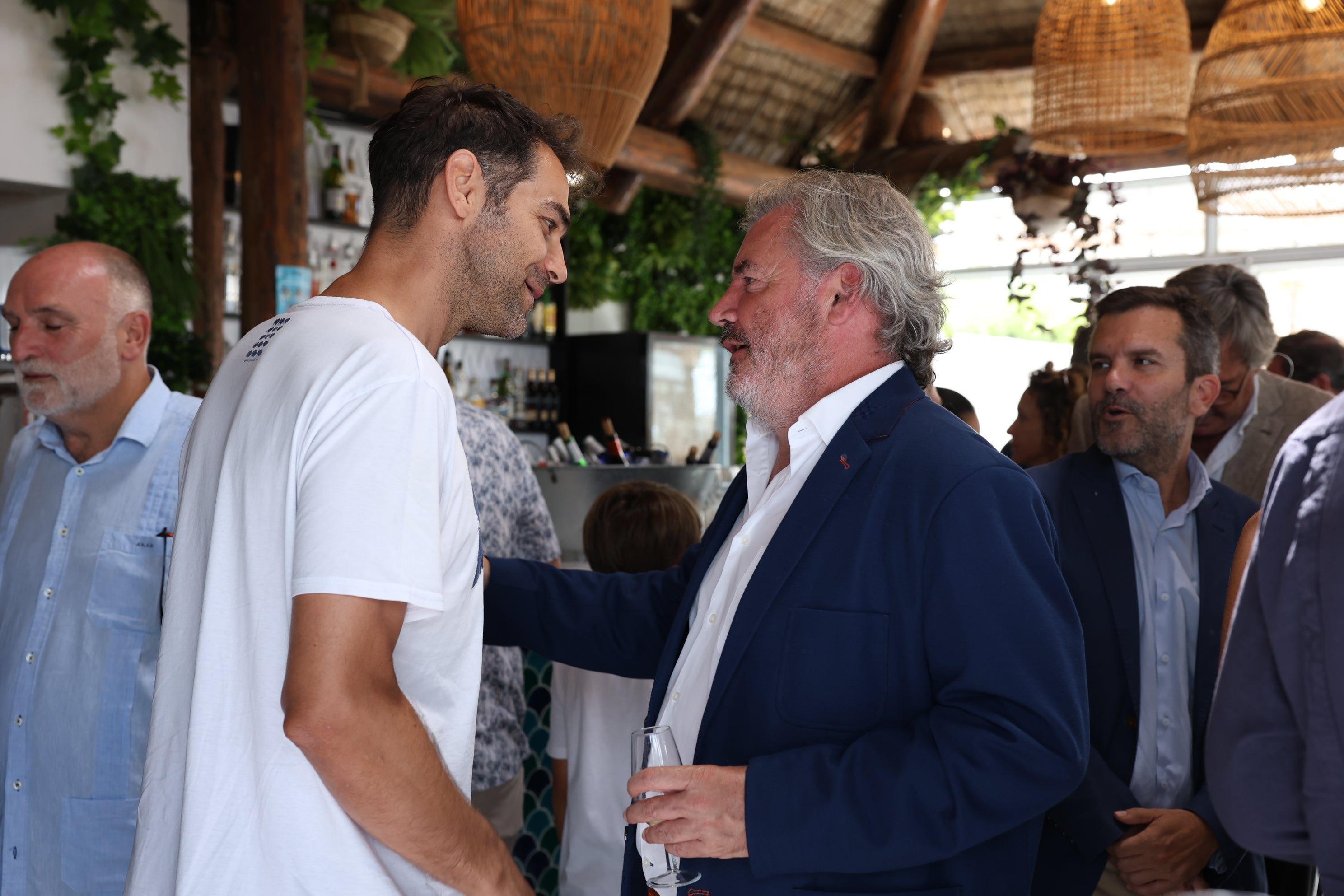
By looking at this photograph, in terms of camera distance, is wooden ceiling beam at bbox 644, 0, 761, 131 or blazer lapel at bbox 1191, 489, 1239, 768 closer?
blazer lapel at bbox 1191, 489, 1239, 768

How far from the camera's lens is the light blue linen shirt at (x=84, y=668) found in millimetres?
1877

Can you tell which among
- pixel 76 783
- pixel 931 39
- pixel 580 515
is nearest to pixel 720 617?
pixel 76 783

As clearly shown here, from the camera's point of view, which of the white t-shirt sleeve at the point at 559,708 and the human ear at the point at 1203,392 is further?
the white t-shirt sleeve at the point at 559,708

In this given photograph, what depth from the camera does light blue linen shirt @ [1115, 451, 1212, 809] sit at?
202 cm

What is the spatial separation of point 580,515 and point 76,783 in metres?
2.31

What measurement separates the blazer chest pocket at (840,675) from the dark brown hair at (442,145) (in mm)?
682

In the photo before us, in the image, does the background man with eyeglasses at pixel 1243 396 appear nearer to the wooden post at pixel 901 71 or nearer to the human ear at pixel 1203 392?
the human ear at pixel 1203 392

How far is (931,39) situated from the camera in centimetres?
787

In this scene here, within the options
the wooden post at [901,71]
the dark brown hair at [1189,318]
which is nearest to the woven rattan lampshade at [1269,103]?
the dark brown hair at [1189,318]

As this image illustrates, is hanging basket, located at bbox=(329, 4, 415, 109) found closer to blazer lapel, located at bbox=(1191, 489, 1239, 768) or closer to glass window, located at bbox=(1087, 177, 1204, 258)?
blazer lapel, located at bbox=(1191, 489, 1239, 768)

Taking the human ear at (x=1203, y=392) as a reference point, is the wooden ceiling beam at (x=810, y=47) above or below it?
above

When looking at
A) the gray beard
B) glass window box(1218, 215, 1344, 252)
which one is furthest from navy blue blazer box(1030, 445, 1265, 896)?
glass window box(1218, 215, 1344, 252)

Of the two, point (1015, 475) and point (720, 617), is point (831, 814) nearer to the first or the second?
point (720, 617)

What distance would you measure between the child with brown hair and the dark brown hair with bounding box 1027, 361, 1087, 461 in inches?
51.3
